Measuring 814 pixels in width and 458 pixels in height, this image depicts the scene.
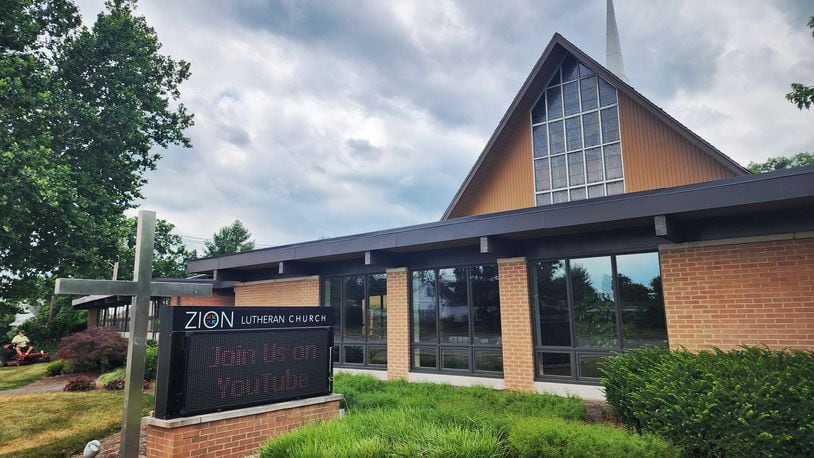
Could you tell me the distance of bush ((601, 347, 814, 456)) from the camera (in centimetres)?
519

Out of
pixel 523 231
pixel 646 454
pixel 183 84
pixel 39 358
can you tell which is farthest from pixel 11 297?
pixel 646 454

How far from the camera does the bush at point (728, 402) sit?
17.0ft

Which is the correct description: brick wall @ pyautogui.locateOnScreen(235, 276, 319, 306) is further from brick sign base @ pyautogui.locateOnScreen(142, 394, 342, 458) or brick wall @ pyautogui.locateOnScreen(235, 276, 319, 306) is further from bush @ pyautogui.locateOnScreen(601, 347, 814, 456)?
bush @ pyautogui.locateOnScreen(601, 347, 814, 456)

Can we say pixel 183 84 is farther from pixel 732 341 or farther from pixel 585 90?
pixel 732 341

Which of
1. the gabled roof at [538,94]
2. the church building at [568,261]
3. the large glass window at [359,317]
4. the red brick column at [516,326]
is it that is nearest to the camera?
the church building at [568,261]

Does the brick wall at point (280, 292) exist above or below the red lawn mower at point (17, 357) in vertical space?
above

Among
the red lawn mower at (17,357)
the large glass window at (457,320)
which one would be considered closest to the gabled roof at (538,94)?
the large glass window at (457,320)

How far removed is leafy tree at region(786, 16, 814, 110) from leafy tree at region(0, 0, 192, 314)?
67.3ft

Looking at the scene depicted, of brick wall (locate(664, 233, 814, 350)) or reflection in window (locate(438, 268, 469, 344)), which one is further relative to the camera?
reflection in window (locate(438, 268, 469, 344))

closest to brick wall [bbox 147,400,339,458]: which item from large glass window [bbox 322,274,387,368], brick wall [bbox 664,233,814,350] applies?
large glass window [bbox 322,274,387,368]

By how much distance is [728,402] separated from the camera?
18.3 ft

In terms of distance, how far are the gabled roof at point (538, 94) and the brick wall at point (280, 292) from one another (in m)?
5.85

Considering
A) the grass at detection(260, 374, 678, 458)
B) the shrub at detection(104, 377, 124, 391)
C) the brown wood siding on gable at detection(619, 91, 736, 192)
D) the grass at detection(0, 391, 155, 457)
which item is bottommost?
the grass at detection(0, 391, 155, 457)

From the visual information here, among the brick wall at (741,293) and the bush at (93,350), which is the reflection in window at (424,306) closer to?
the brick wall at (741,293)
